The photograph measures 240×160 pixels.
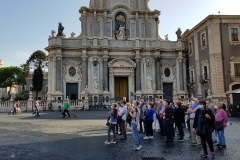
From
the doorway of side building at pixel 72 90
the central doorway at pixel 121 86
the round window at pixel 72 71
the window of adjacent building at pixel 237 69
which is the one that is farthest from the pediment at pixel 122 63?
the window of adjacent building at pixel 237 69

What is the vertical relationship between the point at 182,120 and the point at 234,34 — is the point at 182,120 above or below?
below

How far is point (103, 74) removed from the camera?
107ft

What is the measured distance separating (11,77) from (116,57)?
33.5m

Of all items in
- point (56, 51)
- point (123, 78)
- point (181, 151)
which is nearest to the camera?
point (181, 151)

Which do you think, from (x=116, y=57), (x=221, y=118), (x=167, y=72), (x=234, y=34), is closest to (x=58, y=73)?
(x=116, y=57)

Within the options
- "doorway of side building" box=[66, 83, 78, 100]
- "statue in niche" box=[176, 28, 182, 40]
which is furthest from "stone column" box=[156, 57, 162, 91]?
"doorway of side building" box=[66, 83, 78, 100]

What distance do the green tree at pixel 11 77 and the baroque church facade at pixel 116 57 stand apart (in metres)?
25.3

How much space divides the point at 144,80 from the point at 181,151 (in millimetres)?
25877

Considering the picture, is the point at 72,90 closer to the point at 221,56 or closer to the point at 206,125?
the point at 221,56

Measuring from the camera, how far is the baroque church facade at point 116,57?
32375mm

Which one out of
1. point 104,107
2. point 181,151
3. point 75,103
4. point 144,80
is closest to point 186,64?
point 144,80

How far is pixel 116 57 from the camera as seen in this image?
110 ft

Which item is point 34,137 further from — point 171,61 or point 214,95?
point 171,61

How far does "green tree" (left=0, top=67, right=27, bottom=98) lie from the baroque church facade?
25.3m
